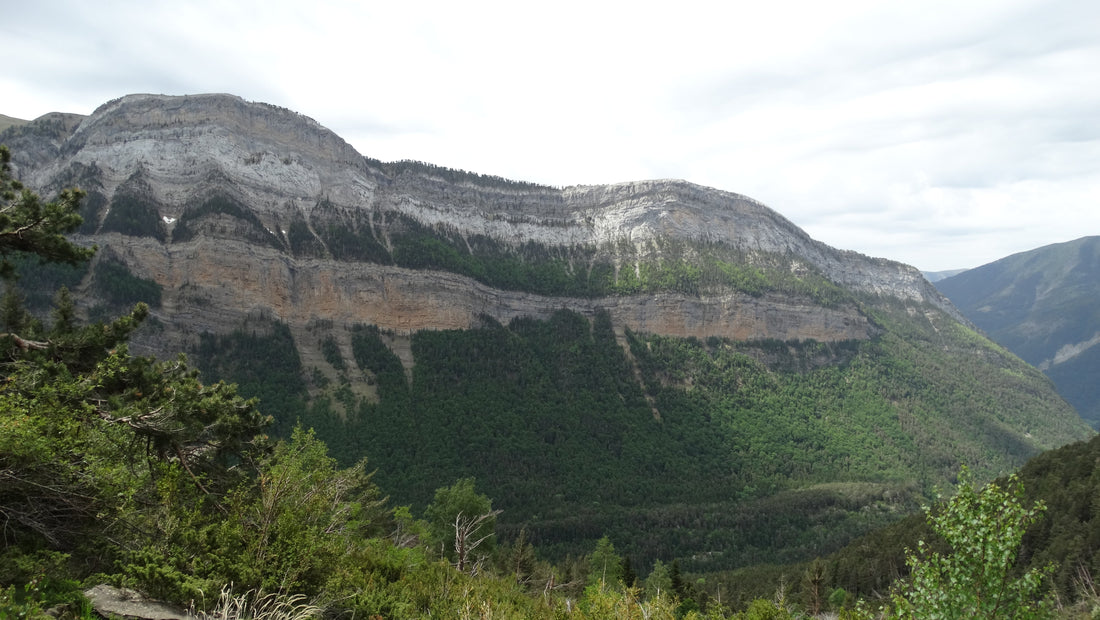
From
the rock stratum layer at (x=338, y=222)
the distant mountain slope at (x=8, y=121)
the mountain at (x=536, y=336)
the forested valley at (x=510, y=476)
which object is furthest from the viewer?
the distant mountain slope at (x=8, y=121)

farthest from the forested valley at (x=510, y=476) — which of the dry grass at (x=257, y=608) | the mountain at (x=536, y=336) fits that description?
the mountain at (x=536, y=336)

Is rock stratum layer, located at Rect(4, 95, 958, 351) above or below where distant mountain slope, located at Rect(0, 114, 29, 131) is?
below

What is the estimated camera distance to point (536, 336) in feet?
454

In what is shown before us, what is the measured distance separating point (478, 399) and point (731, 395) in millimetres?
59328

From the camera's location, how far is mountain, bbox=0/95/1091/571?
91188mm

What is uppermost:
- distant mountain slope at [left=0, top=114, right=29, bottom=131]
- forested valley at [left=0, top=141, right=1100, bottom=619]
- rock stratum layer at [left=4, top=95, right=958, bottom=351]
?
distant mountain slope at [left=0, top=114, right=29, bottom=131]

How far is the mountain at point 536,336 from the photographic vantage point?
9119 cm

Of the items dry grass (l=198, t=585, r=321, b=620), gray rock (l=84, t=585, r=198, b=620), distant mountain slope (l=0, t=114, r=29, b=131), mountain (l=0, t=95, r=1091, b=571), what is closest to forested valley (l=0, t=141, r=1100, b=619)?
dry grass (l=198, t=585, r=321, b=620)

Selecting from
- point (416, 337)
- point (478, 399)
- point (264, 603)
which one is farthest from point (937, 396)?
point (264, 603)

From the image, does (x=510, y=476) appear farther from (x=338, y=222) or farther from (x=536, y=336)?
(x=338, y=222)

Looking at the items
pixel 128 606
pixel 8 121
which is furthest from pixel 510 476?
pixel 8 121

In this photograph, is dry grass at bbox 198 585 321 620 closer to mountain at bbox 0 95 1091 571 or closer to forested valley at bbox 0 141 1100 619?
forested valley at bbox 0 141 1100 619

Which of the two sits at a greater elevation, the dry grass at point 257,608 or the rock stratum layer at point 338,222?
the rock stratum layer at point 338,222

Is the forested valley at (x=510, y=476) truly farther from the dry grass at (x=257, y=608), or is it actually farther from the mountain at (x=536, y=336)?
the mountain at (x=536, y=336)
